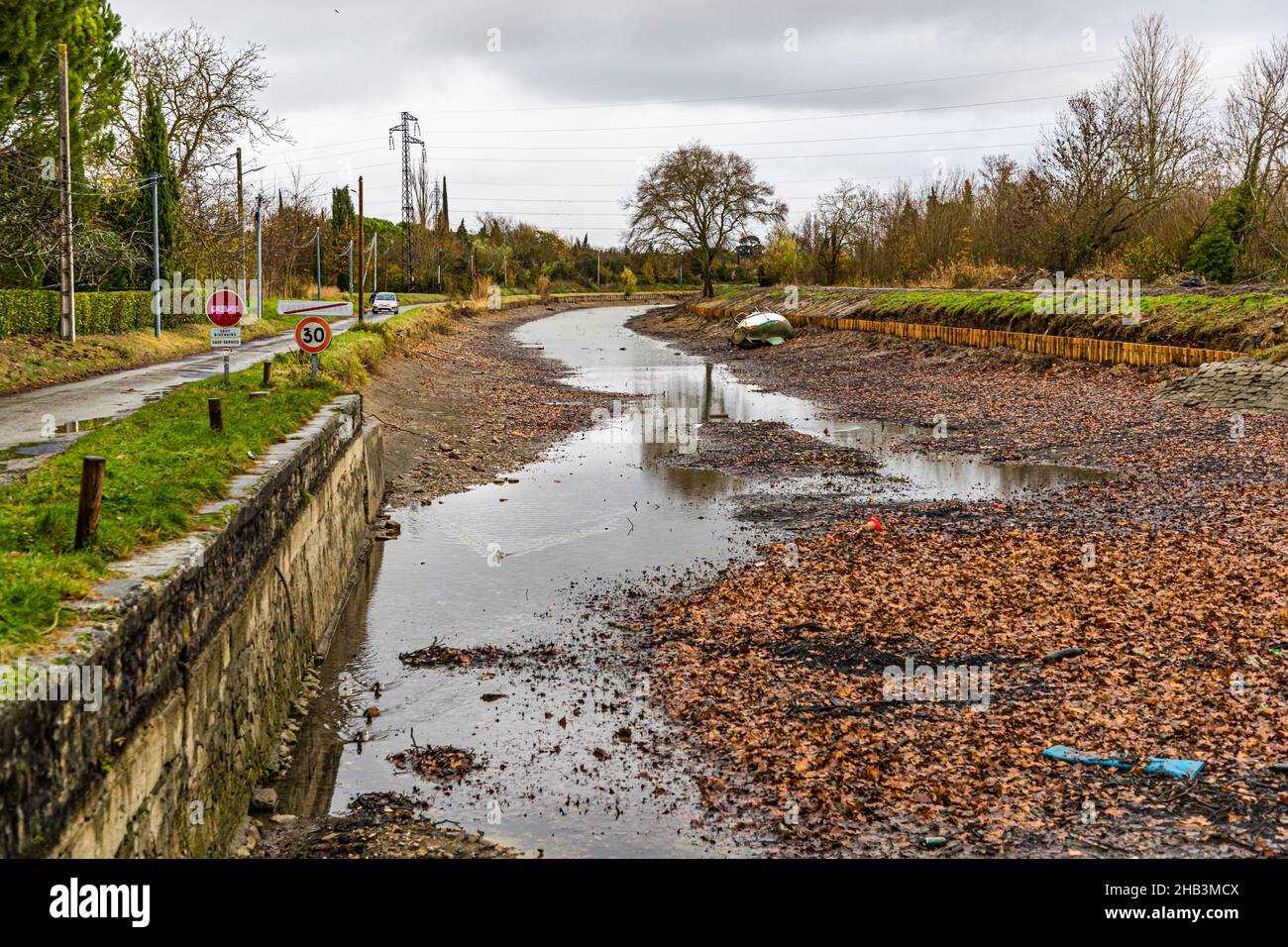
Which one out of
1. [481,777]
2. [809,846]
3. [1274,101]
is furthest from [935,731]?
[1274,101]

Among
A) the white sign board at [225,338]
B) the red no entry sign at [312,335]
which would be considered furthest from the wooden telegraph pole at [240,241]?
the white sign board at [225,338]

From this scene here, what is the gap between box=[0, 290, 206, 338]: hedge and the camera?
72.5ft

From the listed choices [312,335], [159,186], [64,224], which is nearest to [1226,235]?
[312,335]

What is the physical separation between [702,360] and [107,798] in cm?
4059

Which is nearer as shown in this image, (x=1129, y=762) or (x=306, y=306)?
(x=1129, y=762)

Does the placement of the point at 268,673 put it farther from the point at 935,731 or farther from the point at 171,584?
the point at 935,731

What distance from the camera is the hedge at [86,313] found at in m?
22.1

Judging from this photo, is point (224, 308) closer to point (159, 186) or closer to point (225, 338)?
point (225, 338)

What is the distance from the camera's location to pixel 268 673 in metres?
8.18

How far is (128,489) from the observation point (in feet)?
25.5

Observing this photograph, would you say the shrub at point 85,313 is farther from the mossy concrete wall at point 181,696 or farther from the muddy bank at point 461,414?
the mossy concrete wall at point 181,696

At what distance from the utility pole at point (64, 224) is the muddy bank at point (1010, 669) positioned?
17708mm

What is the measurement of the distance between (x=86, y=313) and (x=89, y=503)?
2227 centimetres

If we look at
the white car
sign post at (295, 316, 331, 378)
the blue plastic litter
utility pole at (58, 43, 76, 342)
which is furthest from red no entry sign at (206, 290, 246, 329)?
the white car
